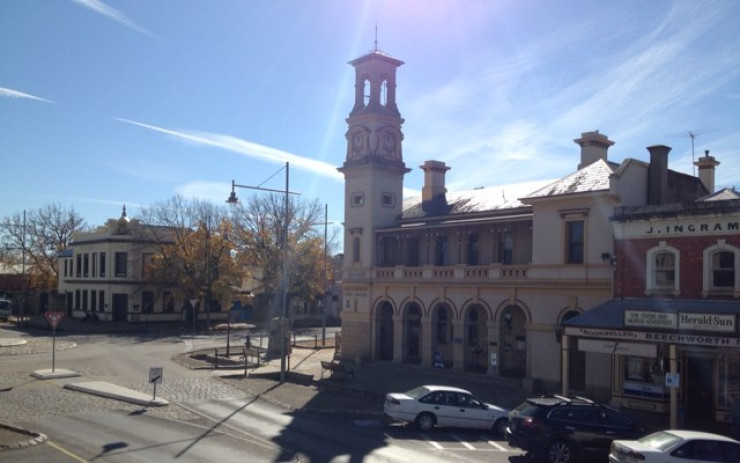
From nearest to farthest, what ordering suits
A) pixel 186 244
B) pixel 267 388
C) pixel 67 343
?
pixel 267 388 → pixel 67 343 → pixel 186 244

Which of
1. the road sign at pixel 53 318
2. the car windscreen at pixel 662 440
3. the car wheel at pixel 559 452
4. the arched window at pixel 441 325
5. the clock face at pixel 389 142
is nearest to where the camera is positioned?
the car windscreen at pixel 662 440

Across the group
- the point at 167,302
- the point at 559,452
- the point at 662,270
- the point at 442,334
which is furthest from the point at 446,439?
the point at 167,302

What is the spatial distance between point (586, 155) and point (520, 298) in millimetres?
8791

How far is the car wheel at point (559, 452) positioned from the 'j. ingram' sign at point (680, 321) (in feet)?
19.9

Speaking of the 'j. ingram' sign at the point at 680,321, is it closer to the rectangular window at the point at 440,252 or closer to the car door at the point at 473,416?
the car door at the point at 473,416

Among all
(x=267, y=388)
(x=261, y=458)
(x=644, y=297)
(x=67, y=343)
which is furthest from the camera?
(x=67, y=343)

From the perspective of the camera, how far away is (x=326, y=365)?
35312 mm

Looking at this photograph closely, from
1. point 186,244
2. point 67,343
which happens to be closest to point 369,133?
point 67,343

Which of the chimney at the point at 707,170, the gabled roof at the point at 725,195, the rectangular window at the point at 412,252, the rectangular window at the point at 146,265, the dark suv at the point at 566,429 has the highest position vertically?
the chimney at the point at 707,170

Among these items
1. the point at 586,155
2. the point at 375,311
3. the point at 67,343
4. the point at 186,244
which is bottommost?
the point at 67,343

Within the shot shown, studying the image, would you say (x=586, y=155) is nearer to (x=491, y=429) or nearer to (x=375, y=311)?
(x=375, y=311)

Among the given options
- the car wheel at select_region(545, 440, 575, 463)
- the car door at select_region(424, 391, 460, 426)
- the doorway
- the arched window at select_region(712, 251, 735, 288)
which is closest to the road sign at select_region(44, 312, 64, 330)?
the car door at select_region(424, 391, 460, 426)

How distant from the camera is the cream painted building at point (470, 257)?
97.9ft

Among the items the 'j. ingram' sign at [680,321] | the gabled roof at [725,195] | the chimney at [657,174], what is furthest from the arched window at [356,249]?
the 'j. ingram' sign at [680,321]
